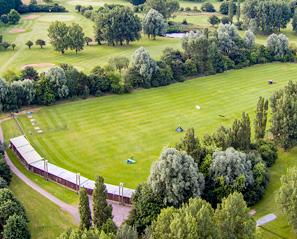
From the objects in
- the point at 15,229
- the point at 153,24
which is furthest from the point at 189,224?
the point at 153,24

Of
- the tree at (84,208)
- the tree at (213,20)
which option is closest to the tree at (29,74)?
the tree at (84,208)

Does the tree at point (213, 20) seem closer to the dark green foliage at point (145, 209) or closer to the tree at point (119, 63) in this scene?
the tree at point (119, 63)

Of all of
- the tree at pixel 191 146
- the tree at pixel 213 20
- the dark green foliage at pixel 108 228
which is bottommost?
the dark green foliage at pixel 108 228

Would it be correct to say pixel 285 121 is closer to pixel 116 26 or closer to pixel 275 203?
pixel 275 203

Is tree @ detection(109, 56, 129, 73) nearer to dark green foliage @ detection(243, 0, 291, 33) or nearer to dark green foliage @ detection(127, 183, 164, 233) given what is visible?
dark green foliage @ detection(127, 183, 164, 233)

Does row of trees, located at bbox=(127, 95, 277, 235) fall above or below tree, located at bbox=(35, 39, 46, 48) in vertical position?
below

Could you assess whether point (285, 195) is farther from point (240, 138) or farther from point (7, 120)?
point (7, 120)

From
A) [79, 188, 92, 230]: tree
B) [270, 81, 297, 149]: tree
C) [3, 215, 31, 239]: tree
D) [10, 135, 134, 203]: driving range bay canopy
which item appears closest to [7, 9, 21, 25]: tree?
[10, 135, 134, 203]: driving range bay canopy
